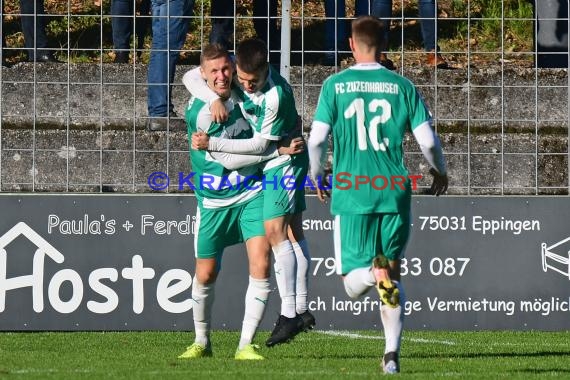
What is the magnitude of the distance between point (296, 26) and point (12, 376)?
789 centimetres

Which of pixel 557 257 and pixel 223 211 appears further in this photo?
pixel 557 257

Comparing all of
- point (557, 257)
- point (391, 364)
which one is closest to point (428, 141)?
point (391, 364)

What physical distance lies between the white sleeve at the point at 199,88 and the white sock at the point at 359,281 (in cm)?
189

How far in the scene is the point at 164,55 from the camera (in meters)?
12.2

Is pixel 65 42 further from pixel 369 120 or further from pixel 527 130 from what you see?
pixel 369 120

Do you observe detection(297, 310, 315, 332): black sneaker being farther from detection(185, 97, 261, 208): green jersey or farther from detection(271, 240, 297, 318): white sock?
detection(185, 97, 261, 208): green jersey

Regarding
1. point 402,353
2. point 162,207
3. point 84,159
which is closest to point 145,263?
point 162,207

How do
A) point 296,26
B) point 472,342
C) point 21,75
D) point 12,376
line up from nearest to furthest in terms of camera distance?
1. point 12,376
2. point 472,342
3. point 21,75
4. point 296,26

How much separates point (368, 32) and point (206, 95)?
177cm

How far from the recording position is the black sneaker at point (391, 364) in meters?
7.88

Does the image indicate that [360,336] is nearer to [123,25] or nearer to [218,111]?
[218,111]

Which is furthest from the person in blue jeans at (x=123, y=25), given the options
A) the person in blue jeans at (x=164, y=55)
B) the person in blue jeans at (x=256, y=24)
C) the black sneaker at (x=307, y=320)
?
the black sneaker at (x=307, y=320)

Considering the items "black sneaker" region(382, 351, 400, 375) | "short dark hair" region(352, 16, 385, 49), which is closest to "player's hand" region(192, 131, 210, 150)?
"short dark hair" region(352, 16, 385, 49)

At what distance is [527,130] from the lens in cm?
1295
